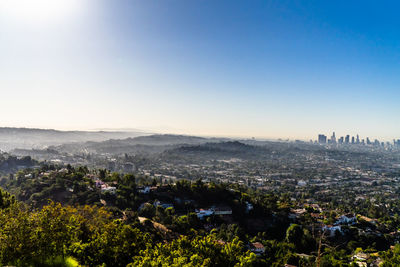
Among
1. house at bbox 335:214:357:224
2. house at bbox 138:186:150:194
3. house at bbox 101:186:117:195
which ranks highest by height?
house at bbox 101:186:117:195

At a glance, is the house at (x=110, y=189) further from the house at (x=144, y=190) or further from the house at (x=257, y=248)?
the house at (x=257, y=248)

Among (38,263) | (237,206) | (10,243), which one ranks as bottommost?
(237,206)

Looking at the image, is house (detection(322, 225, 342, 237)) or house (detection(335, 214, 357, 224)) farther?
house (detection(335, 214, 357, 224))

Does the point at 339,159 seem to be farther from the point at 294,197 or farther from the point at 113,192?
the point at 113,192

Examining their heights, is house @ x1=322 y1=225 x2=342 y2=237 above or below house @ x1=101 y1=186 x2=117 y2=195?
Result: below

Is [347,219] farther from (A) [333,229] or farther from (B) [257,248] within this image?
(B) [257,248]

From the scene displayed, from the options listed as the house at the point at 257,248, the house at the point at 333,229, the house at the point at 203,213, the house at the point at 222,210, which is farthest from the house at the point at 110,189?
the house at the point at 333,229

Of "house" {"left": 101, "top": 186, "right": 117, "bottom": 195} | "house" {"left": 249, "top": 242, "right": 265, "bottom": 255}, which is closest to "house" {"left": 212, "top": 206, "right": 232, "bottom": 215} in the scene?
"house" {"left": 249, "top": 242, "right": 265, "bottom": 255}

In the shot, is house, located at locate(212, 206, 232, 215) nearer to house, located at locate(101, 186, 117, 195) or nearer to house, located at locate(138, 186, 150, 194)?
house, located at locate(138, 186, 150, 194)

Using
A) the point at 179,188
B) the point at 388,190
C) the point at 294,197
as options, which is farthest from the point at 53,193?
the point at 388,190
